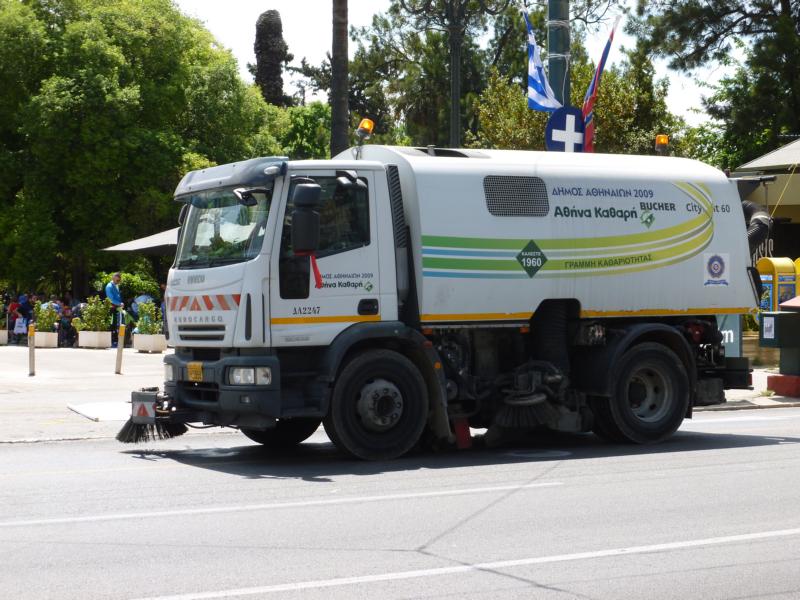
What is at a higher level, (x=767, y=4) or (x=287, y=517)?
(x=767, y=4)

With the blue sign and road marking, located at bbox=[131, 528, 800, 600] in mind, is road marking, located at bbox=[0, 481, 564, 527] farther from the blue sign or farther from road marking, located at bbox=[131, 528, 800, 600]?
the blue sign

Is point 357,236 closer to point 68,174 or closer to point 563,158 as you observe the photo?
point 563,158

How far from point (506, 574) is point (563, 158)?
6731mm

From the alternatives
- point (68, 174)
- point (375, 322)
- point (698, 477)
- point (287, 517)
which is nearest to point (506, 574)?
point (287, 517)

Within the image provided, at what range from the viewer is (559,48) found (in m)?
17.8

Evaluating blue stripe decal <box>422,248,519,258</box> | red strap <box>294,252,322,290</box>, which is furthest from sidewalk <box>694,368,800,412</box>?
red strap <box>294,252,322,290</box>

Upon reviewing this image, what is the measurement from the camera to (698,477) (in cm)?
1034

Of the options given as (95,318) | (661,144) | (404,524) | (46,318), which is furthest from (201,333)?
(46,318)

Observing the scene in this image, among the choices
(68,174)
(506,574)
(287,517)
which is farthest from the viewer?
(68,174)

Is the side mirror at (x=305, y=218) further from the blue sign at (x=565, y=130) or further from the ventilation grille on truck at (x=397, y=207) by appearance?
the blue sign at (x=565, y=130)

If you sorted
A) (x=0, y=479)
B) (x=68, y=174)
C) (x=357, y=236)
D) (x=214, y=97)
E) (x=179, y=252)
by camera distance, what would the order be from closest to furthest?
1. (x=0, y=479)
2. (x=357, y=236)
3. (x=179, y=252)
4. (x=68, y=174)
5. (x=214, y=97)

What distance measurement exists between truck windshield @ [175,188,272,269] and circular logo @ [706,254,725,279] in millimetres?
5104

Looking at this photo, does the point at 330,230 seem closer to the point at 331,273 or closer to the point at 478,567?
the point at 331,273

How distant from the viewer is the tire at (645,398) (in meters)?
12.6
